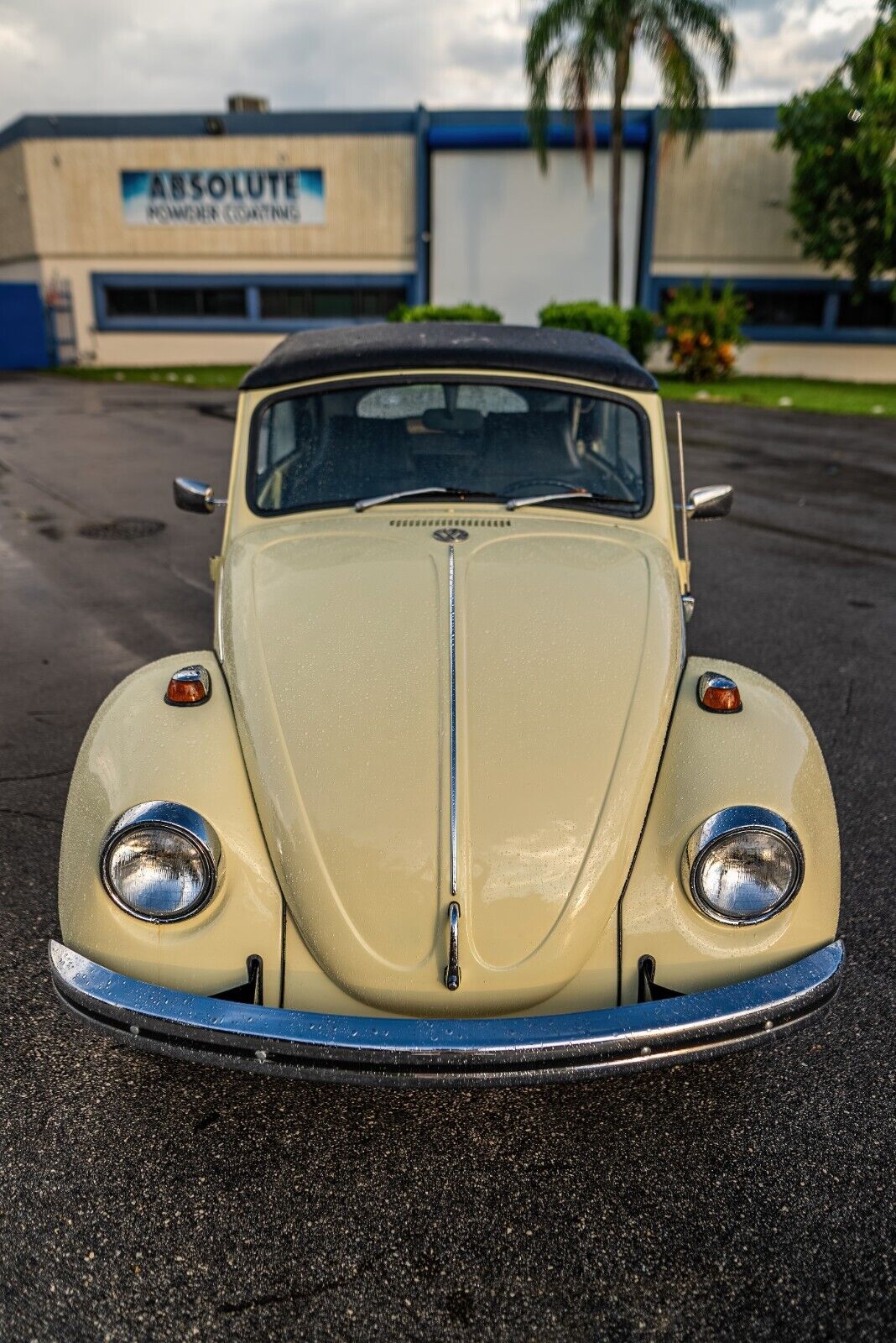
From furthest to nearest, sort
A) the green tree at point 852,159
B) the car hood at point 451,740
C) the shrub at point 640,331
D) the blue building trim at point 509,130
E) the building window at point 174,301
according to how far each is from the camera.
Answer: the building window at point 174,301 → the blue building trim at point 509,130 → the shrub at point 640,331 → the green tree at point 852,159 → the car hood at point 451,740

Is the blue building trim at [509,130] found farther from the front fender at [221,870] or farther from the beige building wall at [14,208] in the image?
the front fender at [221,870]

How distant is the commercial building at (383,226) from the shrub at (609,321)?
5439 millimetres

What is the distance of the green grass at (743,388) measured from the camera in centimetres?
2086

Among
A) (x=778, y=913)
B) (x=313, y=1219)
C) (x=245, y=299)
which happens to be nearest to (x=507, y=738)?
(x=778, y=913)

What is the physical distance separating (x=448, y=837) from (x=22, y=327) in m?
34.1

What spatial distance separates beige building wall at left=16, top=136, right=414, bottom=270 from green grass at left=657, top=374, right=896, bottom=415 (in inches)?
388

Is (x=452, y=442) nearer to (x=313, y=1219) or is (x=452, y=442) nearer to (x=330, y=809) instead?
(x=330, y=809)

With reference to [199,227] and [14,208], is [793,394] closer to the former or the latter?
[199,227]

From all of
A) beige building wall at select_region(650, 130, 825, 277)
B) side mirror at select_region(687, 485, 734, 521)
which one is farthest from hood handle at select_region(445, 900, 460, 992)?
beige building wall at select_region(650, 130, 825, 277)

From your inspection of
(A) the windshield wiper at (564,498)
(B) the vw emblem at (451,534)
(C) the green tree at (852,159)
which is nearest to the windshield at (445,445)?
(A) the windshield wiper at (564,498)

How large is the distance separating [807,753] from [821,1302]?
123 centimetres

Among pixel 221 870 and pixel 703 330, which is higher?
pixel 221 870

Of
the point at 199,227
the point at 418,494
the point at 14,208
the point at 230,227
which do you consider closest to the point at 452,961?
the point at 418,494

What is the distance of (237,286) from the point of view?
30719 millimetres
